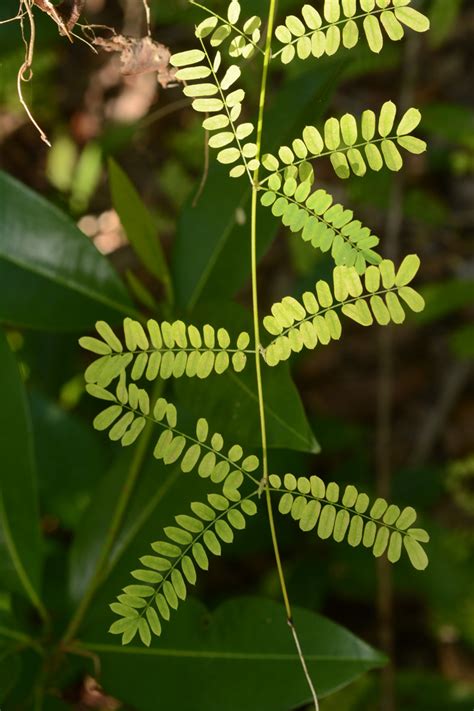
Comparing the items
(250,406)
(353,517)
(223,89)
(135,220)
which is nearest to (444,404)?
(135,220)

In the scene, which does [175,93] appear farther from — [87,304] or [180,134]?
[87,304]

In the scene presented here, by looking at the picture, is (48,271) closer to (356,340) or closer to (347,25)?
(347,25)

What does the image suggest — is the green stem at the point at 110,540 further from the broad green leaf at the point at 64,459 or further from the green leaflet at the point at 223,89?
the green leaflet at the point at 223,89

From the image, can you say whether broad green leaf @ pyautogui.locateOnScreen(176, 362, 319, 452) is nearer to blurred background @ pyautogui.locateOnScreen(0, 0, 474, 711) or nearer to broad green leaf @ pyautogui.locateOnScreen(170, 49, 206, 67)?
broad green leaf @ pyautogui.locateOnScreen(170, 49, 206, 67)

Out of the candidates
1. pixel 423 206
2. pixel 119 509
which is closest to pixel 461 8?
pixel 423 206

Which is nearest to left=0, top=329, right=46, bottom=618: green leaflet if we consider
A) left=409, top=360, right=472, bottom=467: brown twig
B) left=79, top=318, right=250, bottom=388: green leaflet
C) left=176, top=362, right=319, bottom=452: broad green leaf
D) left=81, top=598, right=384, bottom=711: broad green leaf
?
left=81, top=598, right=384, bottom=711: broad green leaf

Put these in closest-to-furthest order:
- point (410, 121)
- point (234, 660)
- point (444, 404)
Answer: point (410, 121)
point (234, 660)
point (444, 404)
